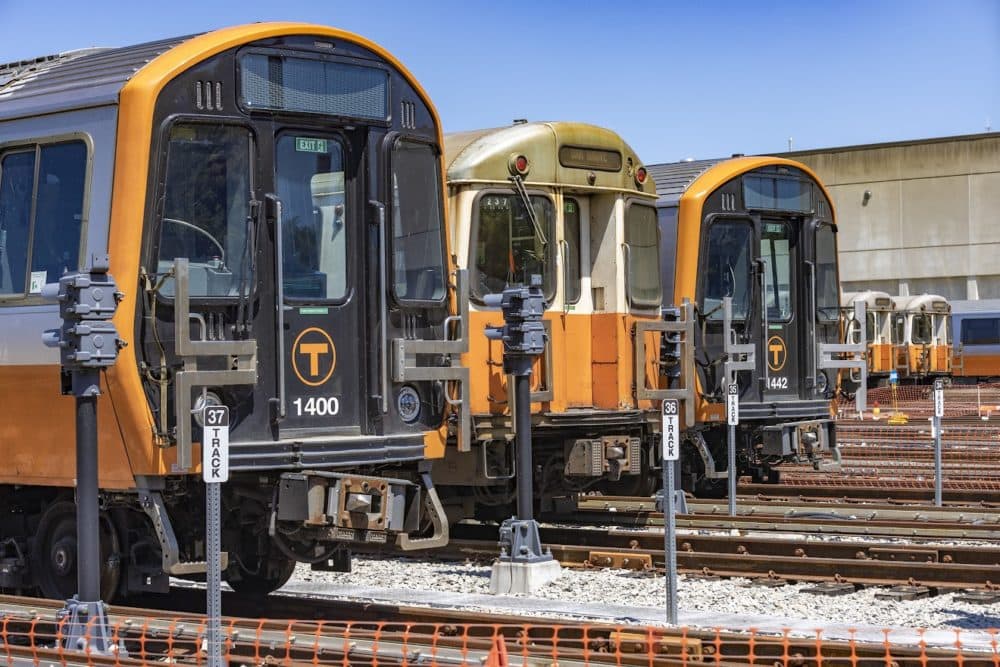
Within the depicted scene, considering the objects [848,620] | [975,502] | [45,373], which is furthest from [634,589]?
[975,502]

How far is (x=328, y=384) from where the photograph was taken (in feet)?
34.9

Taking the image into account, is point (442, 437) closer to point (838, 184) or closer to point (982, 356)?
point (982, 356)

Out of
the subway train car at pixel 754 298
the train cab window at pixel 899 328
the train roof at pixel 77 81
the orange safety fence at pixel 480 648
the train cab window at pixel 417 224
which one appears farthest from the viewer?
the train cab window at pixel 899 328

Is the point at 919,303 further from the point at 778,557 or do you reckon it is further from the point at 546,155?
the point at 778,557

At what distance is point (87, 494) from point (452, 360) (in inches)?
128

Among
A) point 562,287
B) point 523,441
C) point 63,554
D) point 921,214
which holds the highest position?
point 921,214

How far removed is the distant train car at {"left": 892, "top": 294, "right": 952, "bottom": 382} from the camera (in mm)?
49812

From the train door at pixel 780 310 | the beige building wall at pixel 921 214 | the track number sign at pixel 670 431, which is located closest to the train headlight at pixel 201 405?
the track number sign at pixel 670 431

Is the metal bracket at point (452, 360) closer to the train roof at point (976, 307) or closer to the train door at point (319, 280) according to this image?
the train door at point (319, 280)

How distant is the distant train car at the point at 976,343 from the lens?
54656mm

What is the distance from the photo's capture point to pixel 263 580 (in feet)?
38.8

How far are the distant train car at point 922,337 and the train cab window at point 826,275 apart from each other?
31095 millimetres

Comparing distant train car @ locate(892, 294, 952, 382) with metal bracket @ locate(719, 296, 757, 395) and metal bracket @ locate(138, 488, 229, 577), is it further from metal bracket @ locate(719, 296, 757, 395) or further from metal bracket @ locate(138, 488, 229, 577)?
metal bracket @ locate(138, 488, 229, 577)

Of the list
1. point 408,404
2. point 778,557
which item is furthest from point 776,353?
point 408,404
